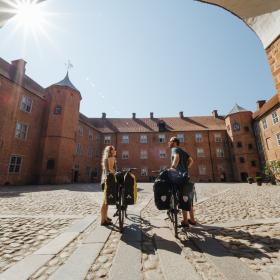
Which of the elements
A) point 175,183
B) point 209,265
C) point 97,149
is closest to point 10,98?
point 97,149

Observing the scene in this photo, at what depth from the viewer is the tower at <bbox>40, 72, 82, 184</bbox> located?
2002 centimetres

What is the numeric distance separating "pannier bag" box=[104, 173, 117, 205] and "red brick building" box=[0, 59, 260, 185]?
16.9 metres

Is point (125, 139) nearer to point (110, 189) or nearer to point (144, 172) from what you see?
point (144, 172)

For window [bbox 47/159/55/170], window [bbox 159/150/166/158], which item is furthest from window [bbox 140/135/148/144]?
window [bbox 47/159/55/170]

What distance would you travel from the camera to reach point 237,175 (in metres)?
27.7

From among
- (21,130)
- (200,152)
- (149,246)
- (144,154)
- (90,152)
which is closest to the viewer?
(149,246)

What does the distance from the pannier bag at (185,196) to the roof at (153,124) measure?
28996mm

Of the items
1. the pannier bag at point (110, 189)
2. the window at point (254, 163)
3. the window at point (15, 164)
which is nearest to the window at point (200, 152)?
the window at point (254, 163)

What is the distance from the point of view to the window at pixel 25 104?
18547mm

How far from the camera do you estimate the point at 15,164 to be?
1745 centimetres

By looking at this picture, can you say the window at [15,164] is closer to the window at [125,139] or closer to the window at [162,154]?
the window at [125,139]

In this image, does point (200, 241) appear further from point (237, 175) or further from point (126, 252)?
point (237, 175)

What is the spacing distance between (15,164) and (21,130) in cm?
357

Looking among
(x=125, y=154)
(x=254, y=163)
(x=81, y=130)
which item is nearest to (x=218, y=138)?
(x=254, y=163)
